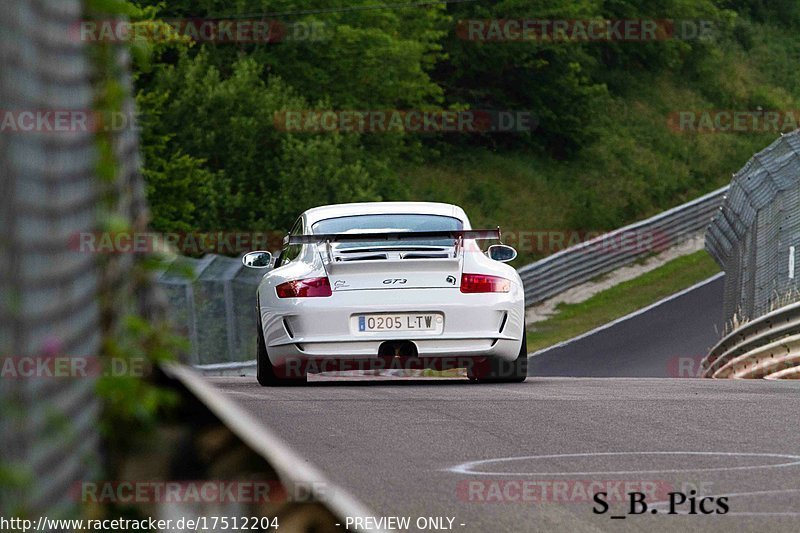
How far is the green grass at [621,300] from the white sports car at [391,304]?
2447 centimetres

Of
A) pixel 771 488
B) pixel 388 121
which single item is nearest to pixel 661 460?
pixel 771 488

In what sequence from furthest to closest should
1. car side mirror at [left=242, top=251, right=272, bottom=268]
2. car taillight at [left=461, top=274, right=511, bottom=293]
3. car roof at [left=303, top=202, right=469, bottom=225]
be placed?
car side mirror at [left=242, top=251, right=272, bottom=268] < car roof at [left=303, top=202, right=469, bottom=225] < car taillight at [left=461, top=274, right=511, bottom=293]

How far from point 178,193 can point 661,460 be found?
127 feet

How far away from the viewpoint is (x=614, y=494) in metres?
6.31

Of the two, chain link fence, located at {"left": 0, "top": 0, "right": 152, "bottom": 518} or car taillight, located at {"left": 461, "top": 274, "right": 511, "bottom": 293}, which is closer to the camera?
chain link fence, located at {"left": 0, "top": 0, "right": 152, "bottom": 518}

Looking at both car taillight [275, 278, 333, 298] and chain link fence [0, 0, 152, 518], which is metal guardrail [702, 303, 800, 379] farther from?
chain link fence [0, 0, 152, 518]

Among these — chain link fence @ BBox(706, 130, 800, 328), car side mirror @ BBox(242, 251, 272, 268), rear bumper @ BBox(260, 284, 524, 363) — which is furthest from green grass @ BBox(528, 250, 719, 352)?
rear bumper @ BBox(260, 284, 524, 363)

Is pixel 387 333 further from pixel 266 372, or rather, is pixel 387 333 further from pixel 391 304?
pixel 266 372

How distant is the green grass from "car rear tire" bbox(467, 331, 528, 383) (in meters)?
23.6

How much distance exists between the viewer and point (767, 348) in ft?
58.1

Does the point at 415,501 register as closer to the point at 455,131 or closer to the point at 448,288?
the point at 448,288

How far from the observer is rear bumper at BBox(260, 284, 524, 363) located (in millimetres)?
12188

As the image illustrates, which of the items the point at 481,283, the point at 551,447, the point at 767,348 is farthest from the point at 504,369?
the point at 767,348

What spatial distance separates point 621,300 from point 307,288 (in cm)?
3074
